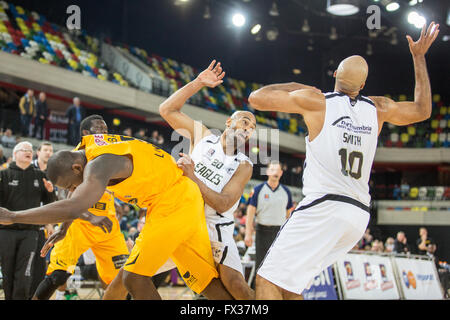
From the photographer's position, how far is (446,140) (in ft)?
Result: 94.4

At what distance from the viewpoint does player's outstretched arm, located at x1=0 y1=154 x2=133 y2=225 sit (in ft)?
10.6

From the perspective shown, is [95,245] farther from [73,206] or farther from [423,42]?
[423,42]

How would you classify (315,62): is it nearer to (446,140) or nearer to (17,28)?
(446,140)

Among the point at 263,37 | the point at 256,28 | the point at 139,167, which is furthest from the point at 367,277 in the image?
the point at 263,37

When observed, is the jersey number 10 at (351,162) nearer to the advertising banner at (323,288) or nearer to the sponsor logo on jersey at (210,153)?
the sponsor logo on jersey at (210,153)

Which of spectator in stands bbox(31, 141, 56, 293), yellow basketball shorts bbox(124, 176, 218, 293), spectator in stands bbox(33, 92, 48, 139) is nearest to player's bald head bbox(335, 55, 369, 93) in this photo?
yellow basketball shorts bbox(124, 176, 218, 293)

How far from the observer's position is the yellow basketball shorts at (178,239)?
385 centimetres

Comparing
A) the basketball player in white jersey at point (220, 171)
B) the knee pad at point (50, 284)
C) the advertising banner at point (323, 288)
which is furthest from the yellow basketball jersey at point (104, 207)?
the advertising banner at point (323, 288)

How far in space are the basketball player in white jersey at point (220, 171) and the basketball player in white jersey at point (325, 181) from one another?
70 centimetres

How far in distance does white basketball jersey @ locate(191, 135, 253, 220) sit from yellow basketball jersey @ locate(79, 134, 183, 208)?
68 cm

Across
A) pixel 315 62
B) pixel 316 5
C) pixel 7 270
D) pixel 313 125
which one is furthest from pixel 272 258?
pixel 315 62

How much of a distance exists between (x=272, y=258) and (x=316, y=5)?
19.8 meters

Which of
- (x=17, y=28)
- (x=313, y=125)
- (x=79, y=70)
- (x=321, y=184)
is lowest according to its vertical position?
(x=321, y=184)

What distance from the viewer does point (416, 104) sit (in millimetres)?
4066
